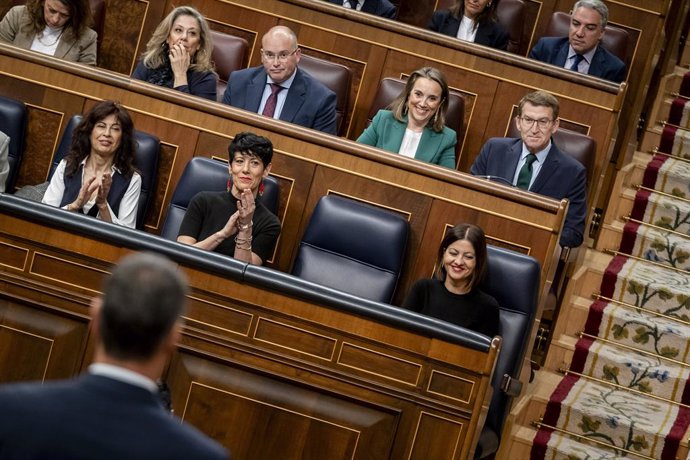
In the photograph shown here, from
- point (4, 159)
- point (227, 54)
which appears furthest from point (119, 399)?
point (227, 54)

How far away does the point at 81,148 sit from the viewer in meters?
1.74

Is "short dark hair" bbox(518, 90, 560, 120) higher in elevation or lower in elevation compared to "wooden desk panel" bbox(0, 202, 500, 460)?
higher

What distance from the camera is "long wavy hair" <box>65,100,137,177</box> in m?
1.73

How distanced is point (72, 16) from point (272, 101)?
430 millimetres

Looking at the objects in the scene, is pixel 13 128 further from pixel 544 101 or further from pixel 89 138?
pixel 544 101

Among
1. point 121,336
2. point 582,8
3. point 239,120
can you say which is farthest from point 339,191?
point 121,336

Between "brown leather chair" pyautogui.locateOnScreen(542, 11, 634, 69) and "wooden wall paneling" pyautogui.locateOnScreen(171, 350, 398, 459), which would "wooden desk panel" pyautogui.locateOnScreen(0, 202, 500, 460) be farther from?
"brown leather chair" pyautogui.locateOnScreen(542, 11, 634, 69)

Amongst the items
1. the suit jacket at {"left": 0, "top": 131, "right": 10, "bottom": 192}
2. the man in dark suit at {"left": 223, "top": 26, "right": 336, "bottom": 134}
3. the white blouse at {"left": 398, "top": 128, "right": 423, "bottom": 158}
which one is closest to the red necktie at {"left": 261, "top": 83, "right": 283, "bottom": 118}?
the man in dark suit at {"left": 223, "top": 26, "right": 336, "bottom": 134}

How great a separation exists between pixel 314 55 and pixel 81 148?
0.63 m

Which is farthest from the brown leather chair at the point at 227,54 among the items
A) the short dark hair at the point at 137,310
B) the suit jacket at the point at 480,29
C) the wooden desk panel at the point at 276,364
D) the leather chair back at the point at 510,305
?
the short dark hair at the point at 137,310

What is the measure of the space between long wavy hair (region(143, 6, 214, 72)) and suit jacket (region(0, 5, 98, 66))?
0.19 meters

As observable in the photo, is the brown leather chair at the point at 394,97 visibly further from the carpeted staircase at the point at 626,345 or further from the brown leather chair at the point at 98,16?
the brown leather chair at the point at 98,16

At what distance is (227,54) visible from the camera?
2205mm

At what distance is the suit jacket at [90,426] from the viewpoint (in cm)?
60
